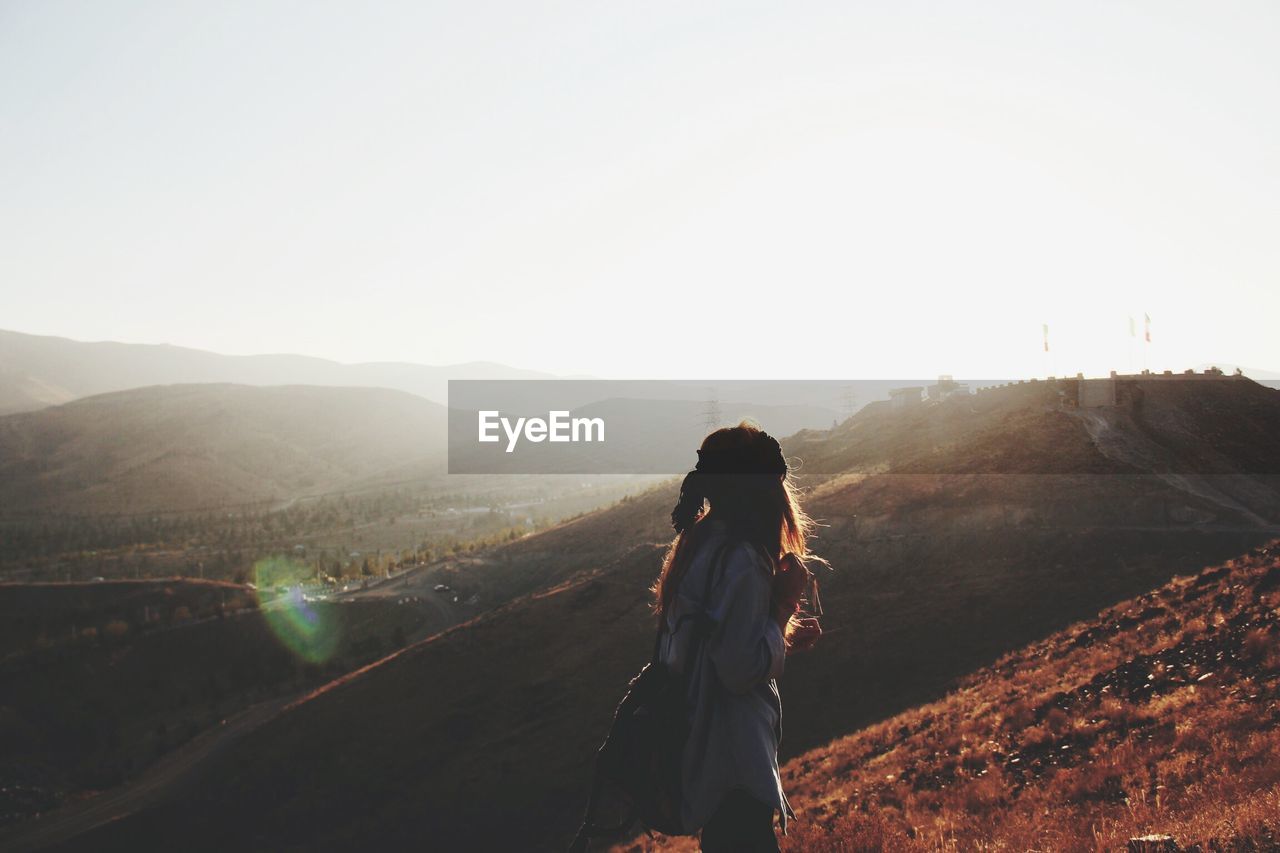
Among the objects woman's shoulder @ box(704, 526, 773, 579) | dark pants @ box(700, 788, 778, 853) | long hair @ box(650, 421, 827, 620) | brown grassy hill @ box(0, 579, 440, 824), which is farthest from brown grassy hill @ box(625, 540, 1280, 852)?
brown grassy hill @ box(0, 579, 440, 824)

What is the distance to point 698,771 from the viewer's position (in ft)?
11.5

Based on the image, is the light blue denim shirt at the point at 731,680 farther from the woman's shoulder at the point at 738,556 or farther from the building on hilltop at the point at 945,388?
the building on hilltop at the point at 945,388

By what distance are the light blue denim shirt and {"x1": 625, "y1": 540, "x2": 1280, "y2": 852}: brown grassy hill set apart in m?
4.79

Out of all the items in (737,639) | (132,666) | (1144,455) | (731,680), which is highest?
(737,639)

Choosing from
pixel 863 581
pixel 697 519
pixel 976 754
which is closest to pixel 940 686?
pixel 976 754

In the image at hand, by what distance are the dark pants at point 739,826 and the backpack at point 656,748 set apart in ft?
0.46

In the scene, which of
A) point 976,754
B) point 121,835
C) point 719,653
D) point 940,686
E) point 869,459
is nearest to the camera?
point 719,653

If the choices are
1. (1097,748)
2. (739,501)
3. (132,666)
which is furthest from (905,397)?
(739,501)

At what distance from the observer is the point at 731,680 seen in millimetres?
3402

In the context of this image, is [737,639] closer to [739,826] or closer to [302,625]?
[739,826]

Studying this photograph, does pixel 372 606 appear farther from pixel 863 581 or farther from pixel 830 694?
pixel 830 694

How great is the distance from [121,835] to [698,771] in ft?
131

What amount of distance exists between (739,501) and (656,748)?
3.62 ft

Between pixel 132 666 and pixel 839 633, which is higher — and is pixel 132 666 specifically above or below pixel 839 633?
below
